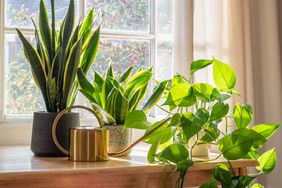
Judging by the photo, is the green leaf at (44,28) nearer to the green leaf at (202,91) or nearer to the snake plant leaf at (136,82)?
the snake plant leaf at (136,82)

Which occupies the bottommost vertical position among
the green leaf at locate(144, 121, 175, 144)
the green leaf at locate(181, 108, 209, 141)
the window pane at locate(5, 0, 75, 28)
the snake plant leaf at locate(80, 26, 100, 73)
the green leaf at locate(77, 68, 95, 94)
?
the green leaf at locate(144, 121, 175, 144)

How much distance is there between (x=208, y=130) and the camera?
4.59ft

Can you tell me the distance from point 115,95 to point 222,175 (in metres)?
0.44

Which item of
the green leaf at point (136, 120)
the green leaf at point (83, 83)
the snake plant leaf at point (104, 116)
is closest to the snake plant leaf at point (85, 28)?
the green leaf at point (83, 83)

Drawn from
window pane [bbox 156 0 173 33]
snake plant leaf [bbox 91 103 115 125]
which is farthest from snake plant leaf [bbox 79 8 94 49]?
Result: window pane [bbox 156 0 173 33]

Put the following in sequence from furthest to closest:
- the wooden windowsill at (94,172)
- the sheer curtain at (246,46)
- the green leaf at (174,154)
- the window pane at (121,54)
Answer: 1. the window pane at (121,54)
2. the sheer curtain at (246,46)
3. the green leaf at (174,154)
4. the wooden windowsill at (94,172)

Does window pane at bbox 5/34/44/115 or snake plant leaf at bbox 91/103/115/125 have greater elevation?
window pane at bbox 5/34/44/115

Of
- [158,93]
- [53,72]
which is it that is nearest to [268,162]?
[158,93]

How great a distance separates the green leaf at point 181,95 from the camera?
1.37 m

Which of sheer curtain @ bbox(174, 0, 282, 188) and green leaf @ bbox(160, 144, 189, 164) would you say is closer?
green leaf @ bbox(160, 144, 189, 164)

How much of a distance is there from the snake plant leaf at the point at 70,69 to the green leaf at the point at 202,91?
0.40 metres

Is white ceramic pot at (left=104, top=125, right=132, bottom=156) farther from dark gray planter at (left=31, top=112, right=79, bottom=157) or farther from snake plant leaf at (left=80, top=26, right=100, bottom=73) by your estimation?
snake plant leaf at (left=80, top=26, right=100, bottom=73)

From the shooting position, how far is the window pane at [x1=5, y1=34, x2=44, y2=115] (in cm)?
189

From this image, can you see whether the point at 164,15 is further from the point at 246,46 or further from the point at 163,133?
the point at 163,133
